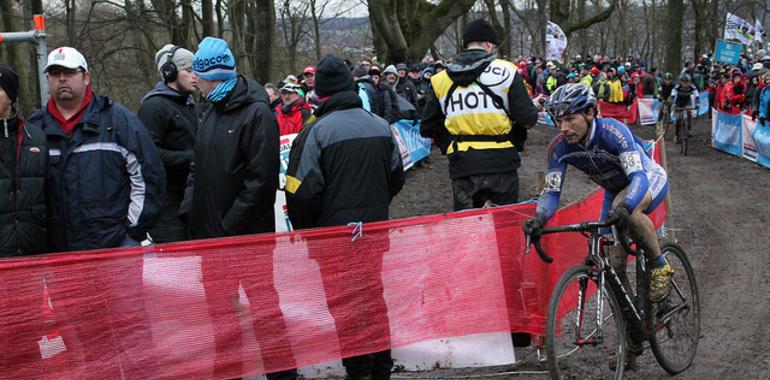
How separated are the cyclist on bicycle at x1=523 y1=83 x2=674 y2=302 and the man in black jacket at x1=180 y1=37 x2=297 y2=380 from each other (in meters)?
1.64

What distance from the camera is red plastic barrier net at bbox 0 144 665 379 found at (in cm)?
436

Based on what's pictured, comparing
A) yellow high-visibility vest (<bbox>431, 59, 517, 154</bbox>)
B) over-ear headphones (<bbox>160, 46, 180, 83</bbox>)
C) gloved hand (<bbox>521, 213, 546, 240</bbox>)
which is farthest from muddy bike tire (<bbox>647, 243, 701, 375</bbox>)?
over-ear headphones (<bbox>160, 46, 180, 83</bbox>)

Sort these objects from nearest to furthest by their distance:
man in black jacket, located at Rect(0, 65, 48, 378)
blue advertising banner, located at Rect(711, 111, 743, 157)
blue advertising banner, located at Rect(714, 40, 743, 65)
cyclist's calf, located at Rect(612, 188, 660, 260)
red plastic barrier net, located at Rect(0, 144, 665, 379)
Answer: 1. red plastic barrier net, located at Rect(0, 144, 665, 379)
2. man in black jacket, located at Rect(0, 65, 48, 378)
3. cyclist's calf, located at Rect(612, 188, 660, 260)
4. blue advertising banner, located at Rect(711, 111, 743, 157)
5. blue advertising banner, located at Rect(714, 40, 743, 65)

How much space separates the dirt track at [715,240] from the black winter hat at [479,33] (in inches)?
95.9

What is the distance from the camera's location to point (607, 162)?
5520 millimetres

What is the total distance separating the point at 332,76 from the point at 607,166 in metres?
1.90

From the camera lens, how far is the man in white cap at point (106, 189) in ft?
14.9

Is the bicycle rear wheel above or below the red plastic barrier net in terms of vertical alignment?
below

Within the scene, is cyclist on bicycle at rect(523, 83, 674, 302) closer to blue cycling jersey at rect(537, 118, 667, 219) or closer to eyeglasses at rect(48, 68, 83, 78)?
blue cycling jersey at rect(537, 118, 667, 219)

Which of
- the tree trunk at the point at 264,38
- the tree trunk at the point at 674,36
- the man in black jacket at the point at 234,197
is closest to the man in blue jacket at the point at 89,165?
the man in black jacket at the point at 234,197

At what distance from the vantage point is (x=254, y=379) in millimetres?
5676

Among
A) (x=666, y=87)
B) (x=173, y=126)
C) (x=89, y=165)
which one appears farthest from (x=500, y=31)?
(x=89, y=165)

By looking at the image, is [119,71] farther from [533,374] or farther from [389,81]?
[533,374]

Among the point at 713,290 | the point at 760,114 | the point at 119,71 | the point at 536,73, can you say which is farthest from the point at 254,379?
the point at 536,73
